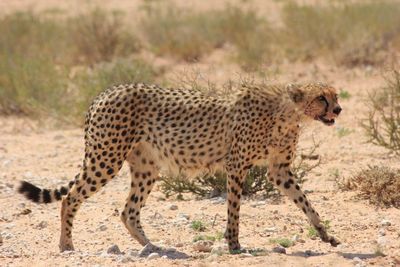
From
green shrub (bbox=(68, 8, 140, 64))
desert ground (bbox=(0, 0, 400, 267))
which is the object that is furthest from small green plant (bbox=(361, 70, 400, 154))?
green shrub (bbox=(68, 8, 140, 64))

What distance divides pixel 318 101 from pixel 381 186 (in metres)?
1.69

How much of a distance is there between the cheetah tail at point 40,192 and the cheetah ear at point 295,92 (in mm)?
1748

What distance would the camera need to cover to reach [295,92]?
23.1 feet

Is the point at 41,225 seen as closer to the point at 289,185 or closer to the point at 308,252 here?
the point at 289,185

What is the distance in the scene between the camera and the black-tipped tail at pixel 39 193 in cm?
733

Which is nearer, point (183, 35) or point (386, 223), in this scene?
point (386, 223)

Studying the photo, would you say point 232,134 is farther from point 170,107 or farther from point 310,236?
point 310,236

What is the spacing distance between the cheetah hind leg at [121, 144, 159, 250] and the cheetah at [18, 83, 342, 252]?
0.08 ft

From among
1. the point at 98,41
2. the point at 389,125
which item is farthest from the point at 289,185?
the point at 98,41

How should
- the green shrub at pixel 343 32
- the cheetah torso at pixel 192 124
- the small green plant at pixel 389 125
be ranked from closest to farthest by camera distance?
the cheetah torso at pixel 192 124
the small green plant at pixel 389 125
the green shrub at pixel 343 32

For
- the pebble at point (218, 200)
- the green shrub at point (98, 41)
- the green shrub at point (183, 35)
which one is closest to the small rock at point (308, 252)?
the pebble at point (218, 200)

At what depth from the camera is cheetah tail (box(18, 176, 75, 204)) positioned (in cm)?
733

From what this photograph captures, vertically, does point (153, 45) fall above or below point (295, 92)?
below

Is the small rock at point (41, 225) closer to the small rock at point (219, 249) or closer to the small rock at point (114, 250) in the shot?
the small rock at point (114, 250)
